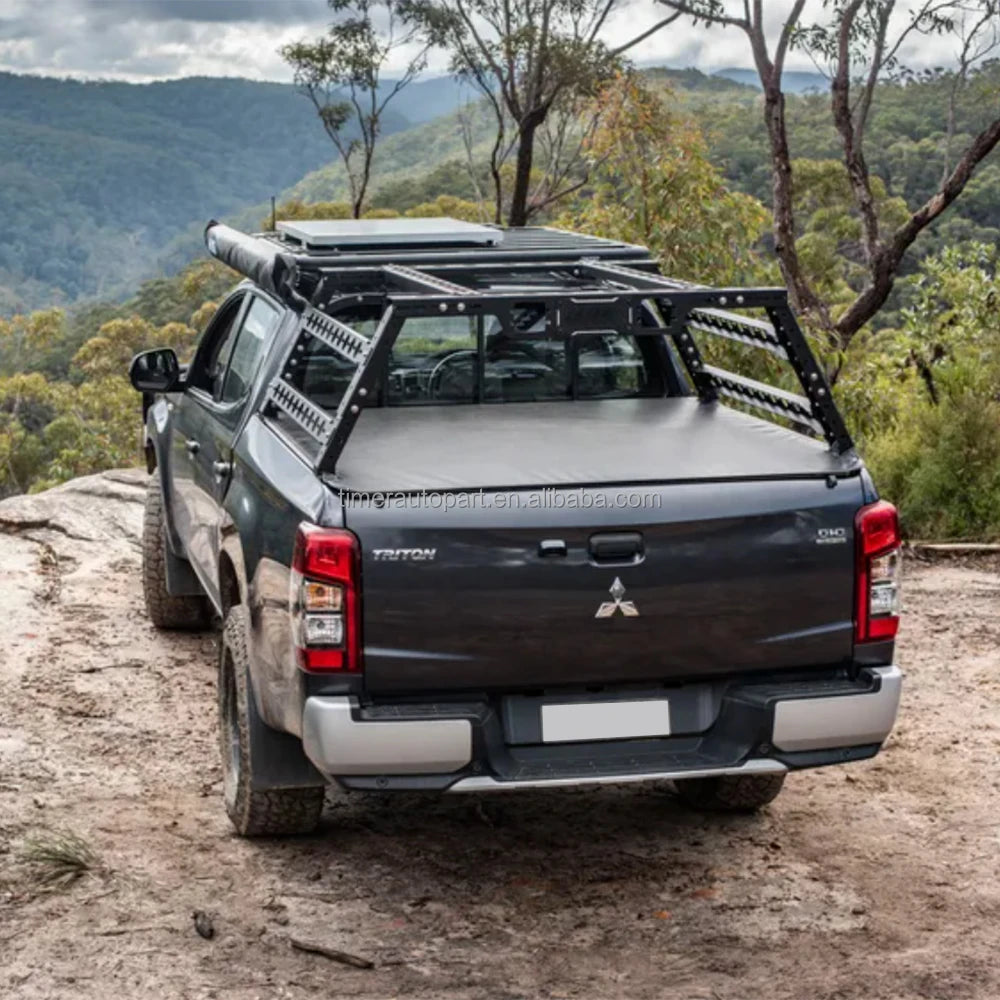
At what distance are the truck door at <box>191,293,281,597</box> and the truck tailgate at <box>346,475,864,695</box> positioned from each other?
1.46m

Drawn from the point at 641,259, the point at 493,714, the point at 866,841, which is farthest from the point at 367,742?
the point at 641,259

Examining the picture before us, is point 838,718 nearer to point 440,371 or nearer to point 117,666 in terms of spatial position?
point 440,371

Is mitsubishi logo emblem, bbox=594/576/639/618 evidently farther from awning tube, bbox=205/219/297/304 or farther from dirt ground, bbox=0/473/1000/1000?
awning tube, bbox=205/219/297/304

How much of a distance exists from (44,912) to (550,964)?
140 cm

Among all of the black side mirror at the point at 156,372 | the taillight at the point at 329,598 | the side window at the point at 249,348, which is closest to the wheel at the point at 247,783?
the taillight at the point at 329,598

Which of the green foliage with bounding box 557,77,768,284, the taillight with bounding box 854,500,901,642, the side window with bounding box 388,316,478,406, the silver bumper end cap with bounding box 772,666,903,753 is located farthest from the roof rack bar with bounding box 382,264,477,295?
the green foliage with bounding box 557,77,768,284

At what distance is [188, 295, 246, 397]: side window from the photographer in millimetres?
6223

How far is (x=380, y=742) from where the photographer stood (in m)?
3.96

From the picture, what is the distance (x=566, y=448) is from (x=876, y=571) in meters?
0.95

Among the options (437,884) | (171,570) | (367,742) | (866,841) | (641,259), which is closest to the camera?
(367,742)

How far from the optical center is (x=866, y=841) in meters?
5.02

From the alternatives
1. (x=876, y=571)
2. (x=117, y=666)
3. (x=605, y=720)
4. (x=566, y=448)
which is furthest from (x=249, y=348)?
(x=876, y=571)

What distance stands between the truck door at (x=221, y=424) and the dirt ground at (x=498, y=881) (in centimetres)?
79

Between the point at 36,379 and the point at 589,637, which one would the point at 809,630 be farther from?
the point at 36,379
